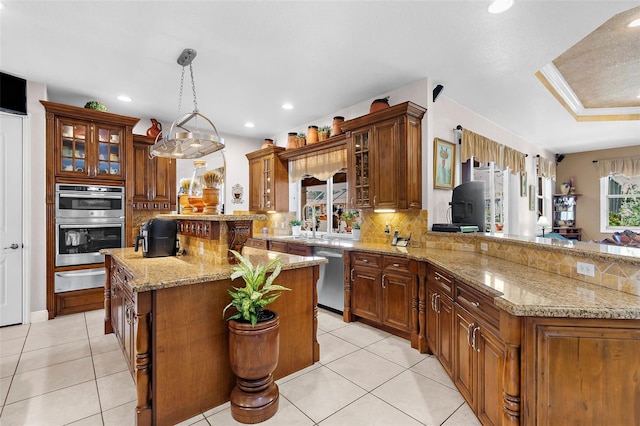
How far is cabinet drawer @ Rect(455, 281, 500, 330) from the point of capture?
1643mm

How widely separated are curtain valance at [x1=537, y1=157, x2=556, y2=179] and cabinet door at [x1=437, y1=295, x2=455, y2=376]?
20.0ft

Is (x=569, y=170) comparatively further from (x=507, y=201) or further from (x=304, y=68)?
(x=304, y=68)

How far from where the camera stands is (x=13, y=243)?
3549 millimetres

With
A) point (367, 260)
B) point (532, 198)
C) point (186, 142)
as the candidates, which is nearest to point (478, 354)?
point (367, 260)

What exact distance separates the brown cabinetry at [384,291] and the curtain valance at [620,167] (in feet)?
24.6

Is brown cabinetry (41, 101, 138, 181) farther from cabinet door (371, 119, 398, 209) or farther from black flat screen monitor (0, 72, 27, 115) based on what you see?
cabinet door (371, 119, 398, 209)

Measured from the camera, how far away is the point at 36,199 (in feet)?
12.1

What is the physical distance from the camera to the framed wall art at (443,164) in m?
3.81

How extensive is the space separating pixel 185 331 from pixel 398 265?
2.04 m

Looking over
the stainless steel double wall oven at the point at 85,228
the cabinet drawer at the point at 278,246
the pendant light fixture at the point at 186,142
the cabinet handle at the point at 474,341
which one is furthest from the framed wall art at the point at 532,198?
the stainless steel double wall oven at the point at 85,228

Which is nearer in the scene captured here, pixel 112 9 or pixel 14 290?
pixel 112 9

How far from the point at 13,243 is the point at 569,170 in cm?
1111

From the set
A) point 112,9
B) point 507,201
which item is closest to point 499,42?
point 112,9

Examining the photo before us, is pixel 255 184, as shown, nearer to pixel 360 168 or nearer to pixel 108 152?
pixel 108 152
